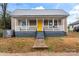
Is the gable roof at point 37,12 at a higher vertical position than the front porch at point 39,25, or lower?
higher

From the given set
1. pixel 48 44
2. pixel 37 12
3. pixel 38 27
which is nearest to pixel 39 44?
pixel 48 44

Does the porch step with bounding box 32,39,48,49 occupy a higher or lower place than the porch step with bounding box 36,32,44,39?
lower

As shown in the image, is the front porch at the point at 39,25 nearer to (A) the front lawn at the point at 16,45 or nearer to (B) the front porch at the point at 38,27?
(B) the front porch at the point at 38,27

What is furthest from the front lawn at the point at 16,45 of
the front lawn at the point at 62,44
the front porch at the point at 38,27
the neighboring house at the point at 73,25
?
the neighboring house at the point at 73,25

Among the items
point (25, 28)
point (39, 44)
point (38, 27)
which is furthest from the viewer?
point (25, 28)

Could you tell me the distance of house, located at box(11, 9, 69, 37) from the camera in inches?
263

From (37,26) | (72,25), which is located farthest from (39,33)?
(72,25)

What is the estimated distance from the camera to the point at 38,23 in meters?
6.72

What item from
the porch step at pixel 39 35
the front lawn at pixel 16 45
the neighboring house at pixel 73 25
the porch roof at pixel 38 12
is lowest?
the front lawn at pixel 16 45

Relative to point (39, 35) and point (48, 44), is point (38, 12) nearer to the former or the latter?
point (39, 35)

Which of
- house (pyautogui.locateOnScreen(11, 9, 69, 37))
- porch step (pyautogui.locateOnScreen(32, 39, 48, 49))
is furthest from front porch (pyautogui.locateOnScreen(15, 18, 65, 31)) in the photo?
porch step (pyautogui.locateOnScreen(32, 39, 48, 49))

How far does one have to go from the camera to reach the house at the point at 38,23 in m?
6.68

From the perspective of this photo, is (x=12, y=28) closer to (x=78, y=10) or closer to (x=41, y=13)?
(x=41, y=13)

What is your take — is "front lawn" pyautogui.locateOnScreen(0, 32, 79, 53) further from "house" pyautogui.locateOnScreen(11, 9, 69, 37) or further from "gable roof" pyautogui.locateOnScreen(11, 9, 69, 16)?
"gable roof" pyautogui.locateOnScreen(11, 9, 69, 16)
